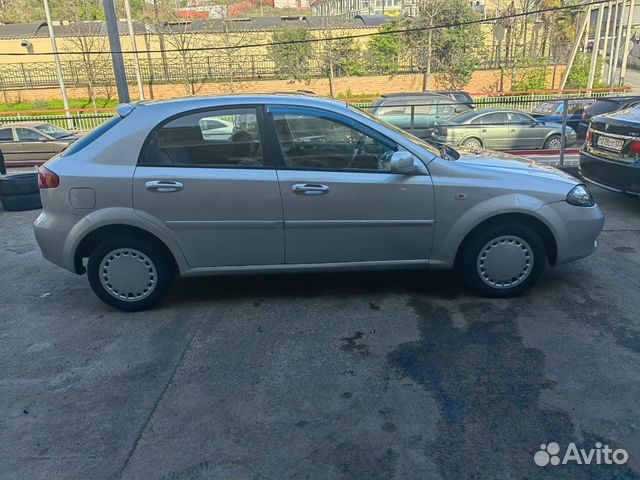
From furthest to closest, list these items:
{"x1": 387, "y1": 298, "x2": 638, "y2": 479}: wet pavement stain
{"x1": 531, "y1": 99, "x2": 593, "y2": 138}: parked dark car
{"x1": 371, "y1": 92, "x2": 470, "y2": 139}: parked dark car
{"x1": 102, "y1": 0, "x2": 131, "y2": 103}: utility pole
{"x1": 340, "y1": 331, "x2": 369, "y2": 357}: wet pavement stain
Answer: {"x1": 531, "y1": 99, "x2": 593, "y2": 138}: parked dark car, {"x1": 371, "y1": 92, "x2": 470, "y2": 139}: parked dark car, {"x1": 102, "y1": 0, "x2": 131, "y2": 103}: utility pole, {"x1": 340, "y1": 331, "x2": 369, "y2": 357}: wet pavement stain, {"x1": 387, "y1": 298, "x2": 638, "y2": 479}: wet pavement stain

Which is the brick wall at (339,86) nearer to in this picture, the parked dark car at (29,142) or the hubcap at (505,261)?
the parked dark car at (29,142)

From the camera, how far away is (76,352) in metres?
3.92

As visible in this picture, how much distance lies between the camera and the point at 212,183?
420 centimetres

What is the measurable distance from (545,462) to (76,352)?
313cm

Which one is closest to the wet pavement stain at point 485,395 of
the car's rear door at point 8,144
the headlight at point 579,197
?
the headlight at point 579,197

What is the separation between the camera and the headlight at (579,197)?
14.5ft

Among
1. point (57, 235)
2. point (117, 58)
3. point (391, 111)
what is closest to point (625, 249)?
point (57, 235)

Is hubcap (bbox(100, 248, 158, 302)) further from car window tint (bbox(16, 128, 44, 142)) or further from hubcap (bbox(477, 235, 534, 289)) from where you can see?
car window tint (bbox(16, 128, 44, 142))

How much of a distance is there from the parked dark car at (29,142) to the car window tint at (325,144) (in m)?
13.0

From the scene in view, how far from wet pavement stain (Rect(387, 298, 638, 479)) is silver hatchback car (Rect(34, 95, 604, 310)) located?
66 cm

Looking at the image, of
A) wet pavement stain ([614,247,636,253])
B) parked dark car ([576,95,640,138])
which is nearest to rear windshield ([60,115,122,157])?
wet pavement stain ([614,247,636,253])

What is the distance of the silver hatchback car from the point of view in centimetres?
423

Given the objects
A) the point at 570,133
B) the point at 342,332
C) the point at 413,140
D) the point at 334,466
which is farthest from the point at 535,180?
the point at 570,133

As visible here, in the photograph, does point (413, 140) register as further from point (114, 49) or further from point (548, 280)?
point (114, 49)
